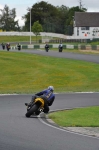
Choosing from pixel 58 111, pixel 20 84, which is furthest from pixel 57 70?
pixel 58 111

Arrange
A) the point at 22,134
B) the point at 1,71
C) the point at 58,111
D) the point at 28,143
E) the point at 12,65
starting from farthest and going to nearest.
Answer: the point at 12,65
the point at 1,71
the point at 58,111
the point at 22,134
the point at 28,143

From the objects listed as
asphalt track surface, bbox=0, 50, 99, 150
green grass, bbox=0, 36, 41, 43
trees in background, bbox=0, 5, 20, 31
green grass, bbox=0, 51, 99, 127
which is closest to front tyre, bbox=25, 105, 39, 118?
asphalt track surface, bbox=0, 50, 99, 150

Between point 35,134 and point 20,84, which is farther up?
point 35,134

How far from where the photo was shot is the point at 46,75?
38.7m

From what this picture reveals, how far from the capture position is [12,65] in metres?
45.3

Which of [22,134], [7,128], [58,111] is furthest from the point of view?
[58,111]

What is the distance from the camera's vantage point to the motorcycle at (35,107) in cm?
1691

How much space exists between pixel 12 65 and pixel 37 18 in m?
100

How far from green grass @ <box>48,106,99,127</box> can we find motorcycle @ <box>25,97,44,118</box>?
1.66 feet

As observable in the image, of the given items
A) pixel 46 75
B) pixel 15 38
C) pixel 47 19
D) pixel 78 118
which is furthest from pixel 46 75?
pixel 47 19

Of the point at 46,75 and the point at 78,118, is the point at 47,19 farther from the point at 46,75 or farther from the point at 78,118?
the point at 78,118

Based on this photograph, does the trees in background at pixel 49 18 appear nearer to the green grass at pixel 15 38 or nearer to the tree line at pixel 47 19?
the tree line at pixel 47 19

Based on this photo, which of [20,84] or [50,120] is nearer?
[50,120]

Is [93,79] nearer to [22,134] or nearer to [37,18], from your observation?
[22,134]
